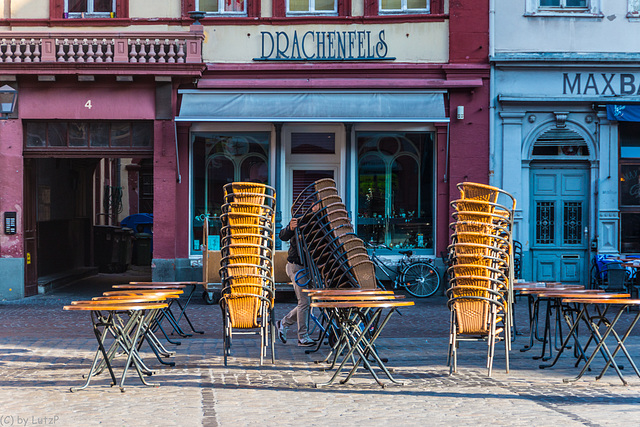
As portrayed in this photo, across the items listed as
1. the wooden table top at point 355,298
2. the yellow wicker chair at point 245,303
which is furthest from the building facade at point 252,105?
the wooden table top at point 355,298

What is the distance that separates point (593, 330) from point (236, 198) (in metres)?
3.73

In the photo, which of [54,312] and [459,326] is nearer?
[459,326]

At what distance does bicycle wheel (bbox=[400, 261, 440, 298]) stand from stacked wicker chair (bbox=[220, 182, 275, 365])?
7.71 meters

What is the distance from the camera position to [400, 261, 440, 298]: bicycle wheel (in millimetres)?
16062

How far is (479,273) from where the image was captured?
7.95 m

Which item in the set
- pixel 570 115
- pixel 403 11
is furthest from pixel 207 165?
pixel 570 115

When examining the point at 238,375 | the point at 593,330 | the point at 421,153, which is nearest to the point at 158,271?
the point at 421,153

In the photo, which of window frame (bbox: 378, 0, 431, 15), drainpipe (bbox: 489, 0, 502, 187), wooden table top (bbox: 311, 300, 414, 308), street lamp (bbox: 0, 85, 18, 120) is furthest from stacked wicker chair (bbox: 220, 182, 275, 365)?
window frame (bbox: 378, 0, 431, 15)

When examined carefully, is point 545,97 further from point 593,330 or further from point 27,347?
point 27,347

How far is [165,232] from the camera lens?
16156 millimetres

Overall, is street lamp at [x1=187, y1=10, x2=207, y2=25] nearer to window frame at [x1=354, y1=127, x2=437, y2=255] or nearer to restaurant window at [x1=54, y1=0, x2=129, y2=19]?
restaurant window at [x1=54, y1=0, x2=129, y2=19]

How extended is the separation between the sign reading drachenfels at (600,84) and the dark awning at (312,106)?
252 centimetres

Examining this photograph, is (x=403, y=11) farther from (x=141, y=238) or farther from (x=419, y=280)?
(x=141, y=238)

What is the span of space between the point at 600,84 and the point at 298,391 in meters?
11.3
